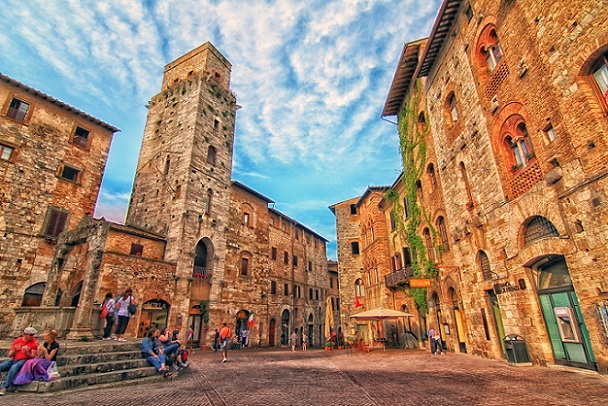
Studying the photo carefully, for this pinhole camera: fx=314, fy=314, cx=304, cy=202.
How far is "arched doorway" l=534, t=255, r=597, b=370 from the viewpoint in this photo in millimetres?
7766

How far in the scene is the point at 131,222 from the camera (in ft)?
79.7

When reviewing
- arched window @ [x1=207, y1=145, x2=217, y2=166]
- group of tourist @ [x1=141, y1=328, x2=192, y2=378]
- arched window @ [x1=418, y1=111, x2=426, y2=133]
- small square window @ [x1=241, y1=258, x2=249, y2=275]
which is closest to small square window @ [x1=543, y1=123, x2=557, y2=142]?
arched window @ [x1=418, y1=111, x2=426, y2=133]

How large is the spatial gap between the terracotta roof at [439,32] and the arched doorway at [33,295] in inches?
929

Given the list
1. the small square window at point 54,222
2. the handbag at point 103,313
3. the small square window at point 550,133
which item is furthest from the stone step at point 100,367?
the small square window at point 54,222

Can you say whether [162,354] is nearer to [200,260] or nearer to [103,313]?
[103,313]

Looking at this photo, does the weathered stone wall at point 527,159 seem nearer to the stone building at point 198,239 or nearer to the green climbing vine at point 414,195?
the green climbing vine at point 414,195

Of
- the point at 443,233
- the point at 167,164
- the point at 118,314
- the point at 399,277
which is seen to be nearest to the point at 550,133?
the point at 443,233

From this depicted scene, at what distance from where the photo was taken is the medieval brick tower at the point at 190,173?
70.1 feet

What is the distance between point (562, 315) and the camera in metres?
8.26

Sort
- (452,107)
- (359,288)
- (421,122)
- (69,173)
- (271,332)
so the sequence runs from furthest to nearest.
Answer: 1. (359,288)
2. (271,332)
3. (69,173)
4. (421,122)
5. (452,107)

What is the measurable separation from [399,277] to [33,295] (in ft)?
68.7

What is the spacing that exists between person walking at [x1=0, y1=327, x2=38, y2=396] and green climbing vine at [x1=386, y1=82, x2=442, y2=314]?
49.1 feet

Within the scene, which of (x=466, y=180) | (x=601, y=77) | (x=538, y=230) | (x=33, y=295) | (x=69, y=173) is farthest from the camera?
(x=69, y=173)

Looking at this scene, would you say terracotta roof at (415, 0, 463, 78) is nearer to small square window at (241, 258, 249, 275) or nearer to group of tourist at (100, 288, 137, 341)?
group of tourist at (100, 288, 137, 341)
